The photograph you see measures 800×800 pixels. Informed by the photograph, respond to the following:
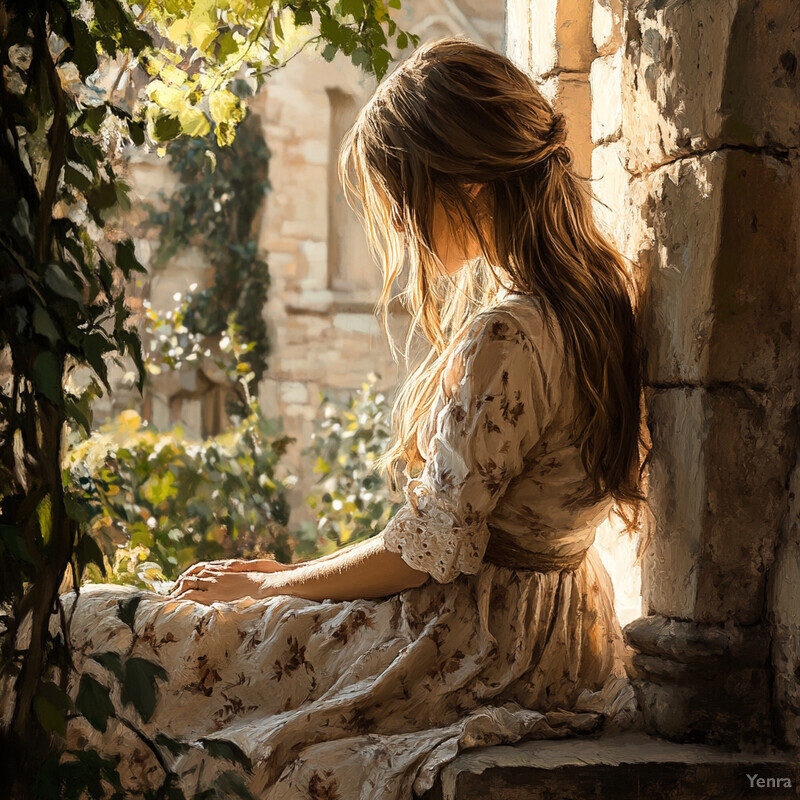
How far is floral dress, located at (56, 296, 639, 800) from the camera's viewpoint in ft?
5.18

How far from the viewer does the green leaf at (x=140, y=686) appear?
101cm

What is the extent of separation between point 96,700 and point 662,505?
3.62 feet

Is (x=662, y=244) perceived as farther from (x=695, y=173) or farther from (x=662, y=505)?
(x=662, y=505)

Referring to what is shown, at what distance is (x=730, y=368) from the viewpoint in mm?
1677

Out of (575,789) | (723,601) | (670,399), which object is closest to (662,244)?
(670,399)

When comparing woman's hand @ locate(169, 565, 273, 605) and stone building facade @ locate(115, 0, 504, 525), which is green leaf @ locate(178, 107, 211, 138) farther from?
stone building facade @ locate(115, 0, 504, 525)

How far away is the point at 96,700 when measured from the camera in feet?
3.26

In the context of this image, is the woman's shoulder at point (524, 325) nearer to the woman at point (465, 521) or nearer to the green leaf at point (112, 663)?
the woman at point (465, 521)

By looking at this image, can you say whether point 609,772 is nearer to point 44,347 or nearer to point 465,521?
point 465,521

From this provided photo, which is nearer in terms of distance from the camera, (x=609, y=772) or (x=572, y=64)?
(x=609, y=772)

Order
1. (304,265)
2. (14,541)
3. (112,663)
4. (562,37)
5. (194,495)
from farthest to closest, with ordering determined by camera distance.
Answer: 1. (304,265)
2. (194,495)
3. (562,37)
4. (112,663)
5. (14,541)

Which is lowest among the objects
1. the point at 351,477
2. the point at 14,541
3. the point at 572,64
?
the point at 351,477

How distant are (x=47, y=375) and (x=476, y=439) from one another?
33.4 inches

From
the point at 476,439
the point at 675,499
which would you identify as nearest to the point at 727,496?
the point at 675,499
